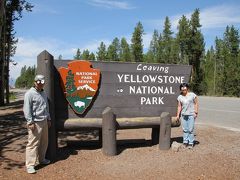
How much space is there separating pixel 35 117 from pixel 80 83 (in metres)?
1.56

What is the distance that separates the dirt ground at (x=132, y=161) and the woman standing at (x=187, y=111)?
0.30 meters

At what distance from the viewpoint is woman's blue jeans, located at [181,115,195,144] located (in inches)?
354

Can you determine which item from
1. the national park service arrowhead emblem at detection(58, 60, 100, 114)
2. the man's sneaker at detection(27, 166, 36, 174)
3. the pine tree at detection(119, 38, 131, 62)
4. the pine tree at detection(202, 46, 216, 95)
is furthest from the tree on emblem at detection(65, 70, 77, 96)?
the pine tree at detection(119, 38, 131, 62)

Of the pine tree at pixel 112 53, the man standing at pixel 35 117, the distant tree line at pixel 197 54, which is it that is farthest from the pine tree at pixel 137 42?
the man standing at pixel 35 117

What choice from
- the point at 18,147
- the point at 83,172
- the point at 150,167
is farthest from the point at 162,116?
the point at 18,147

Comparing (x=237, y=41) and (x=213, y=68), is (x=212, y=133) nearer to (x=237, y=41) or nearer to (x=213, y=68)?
(x=237, y=41)

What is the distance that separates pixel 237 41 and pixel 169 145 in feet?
159

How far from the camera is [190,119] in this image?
904 cm

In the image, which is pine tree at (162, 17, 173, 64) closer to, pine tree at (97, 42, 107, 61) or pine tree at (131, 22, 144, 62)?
pine tree at (131, 22, 144, 62)

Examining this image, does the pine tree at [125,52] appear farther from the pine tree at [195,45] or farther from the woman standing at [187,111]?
the woman standing at [187,111]

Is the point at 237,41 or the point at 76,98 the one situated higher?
the point at 237,41

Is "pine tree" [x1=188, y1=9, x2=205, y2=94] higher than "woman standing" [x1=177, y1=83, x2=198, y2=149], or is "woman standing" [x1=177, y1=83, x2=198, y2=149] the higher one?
"pine tree" [x1=188, y1=9, x2=205, y2=94]

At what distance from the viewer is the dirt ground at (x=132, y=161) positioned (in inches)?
265

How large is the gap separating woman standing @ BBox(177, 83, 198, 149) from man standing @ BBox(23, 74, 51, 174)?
3.44 m
